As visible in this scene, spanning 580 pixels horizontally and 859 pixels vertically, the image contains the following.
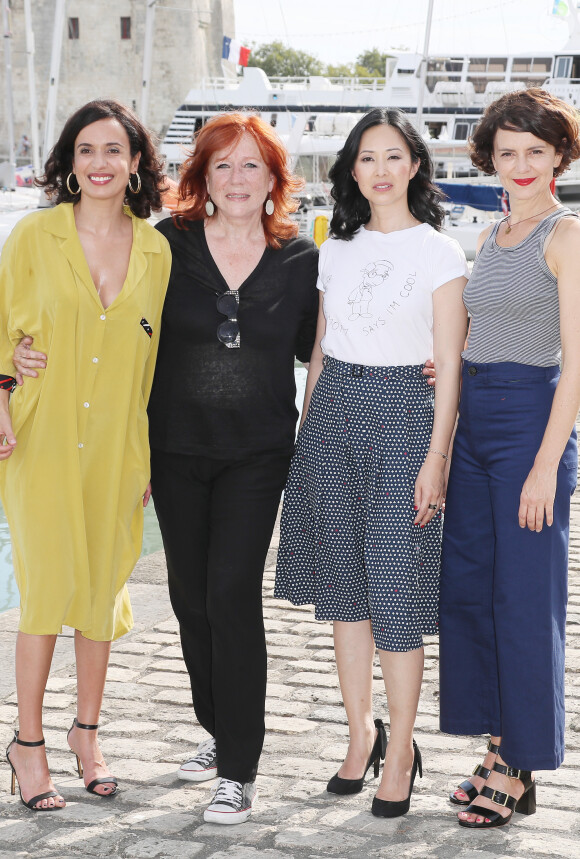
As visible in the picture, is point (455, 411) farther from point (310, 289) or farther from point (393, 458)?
point (310, 289)

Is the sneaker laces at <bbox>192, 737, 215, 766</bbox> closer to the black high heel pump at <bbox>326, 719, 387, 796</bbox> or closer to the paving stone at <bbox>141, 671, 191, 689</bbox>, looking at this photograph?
the black high heel pump at <bbox>326, 719, 387, 796</bbox>

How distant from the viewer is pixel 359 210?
3295 mm

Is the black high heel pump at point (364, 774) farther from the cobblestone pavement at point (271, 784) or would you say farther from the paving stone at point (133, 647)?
the paving stone at point (133, 647)

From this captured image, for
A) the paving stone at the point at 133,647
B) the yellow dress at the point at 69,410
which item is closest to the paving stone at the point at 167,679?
the paving stone at the point at 133,647

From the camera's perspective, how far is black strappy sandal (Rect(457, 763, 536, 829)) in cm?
296

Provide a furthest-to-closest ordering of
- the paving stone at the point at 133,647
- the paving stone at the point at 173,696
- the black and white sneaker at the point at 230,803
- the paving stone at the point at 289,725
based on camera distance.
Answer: the paving stone at the point at 133,647
the paving stone at the point at 173,696
the paving stone at the point at 289,725
the black and white sneaker at the point at 230,803

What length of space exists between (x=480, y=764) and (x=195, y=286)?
1.70m

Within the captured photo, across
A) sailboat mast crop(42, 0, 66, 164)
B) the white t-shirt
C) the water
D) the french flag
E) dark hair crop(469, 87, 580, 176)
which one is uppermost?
the french flag

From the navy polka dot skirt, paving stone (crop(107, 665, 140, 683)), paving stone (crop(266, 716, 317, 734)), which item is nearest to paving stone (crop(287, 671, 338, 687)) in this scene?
paving stone (crop(266, 716, 317, 734))

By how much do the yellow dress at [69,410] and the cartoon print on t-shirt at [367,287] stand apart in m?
0.60

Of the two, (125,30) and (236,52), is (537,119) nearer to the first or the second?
(236,52)

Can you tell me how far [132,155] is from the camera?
336 cm

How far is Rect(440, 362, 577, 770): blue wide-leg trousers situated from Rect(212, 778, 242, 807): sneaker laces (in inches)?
30.3

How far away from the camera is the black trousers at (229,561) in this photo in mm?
3174
